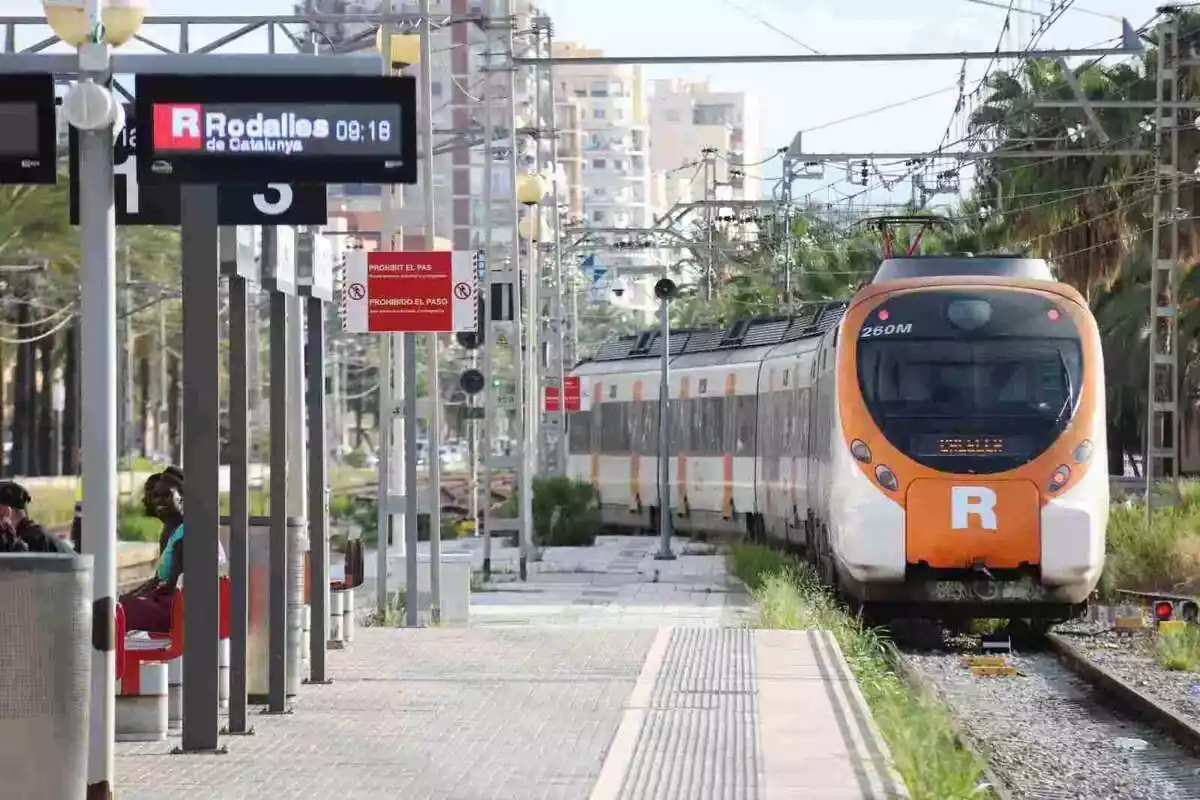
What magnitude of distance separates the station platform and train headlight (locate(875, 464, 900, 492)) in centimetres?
211

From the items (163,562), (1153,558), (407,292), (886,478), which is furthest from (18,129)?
(1153,558)

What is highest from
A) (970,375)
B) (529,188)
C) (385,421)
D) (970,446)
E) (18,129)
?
(529,188)

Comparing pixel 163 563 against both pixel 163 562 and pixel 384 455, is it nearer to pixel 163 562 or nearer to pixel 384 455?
pixel 163 562

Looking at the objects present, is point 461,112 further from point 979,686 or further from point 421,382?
point 979,686

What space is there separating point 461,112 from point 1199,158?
323 ft

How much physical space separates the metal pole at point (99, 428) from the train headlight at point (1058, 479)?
11807 millimetres

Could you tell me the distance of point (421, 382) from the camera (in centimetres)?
12300

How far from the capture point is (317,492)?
14.7 metres

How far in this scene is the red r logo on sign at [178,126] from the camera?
10.6m

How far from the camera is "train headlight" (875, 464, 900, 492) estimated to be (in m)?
20.3

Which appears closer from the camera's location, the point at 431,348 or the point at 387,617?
the point at 387,617

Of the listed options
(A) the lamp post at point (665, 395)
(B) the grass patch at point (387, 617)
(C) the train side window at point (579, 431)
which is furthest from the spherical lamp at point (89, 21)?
(C) the train side window at point (579, 431)

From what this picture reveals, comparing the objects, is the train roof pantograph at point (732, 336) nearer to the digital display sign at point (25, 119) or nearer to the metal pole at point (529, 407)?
the metal pole at point (529, 407)

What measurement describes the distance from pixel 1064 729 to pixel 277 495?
5.88 m
